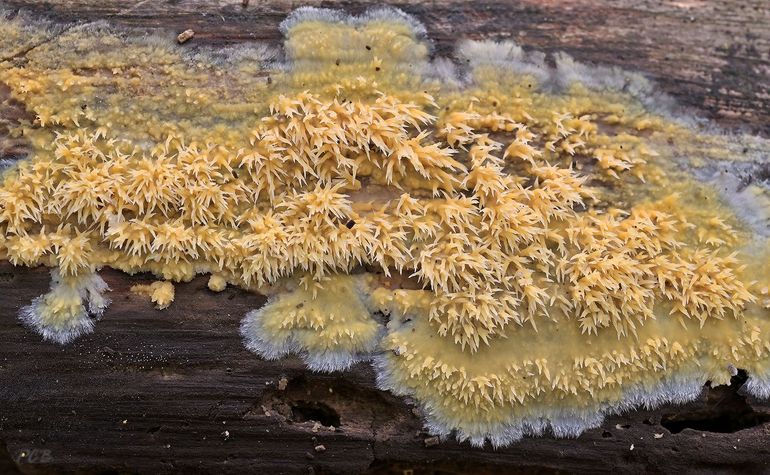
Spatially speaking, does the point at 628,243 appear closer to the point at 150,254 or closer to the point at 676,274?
the point at 676,274

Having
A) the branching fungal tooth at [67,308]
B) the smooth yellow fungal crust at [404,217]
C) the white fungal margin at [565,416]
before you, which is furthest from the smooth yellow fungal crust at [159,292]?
the white fungal margin at [565,416]

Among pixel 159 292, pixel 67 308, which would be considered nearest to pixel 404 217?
pixel 159 292

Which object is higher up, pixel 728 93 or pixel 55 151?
pixel 728 93

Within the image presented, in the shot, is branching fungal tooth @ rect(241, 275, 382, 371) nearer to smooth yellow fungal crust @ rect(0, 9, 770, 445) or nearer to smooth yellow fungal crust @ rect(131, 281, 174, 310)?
smooth yellow fungal crust @ rect(0, 9, 770, 445)

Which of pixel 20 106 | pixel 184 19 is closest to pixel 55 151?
pixel 20 106

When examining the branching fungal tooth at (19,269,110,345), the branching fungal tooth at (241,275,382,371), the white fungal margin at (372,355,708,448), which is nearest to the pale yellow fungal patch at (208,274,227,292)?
the branching fungal tooth at (241,275,382,371)
